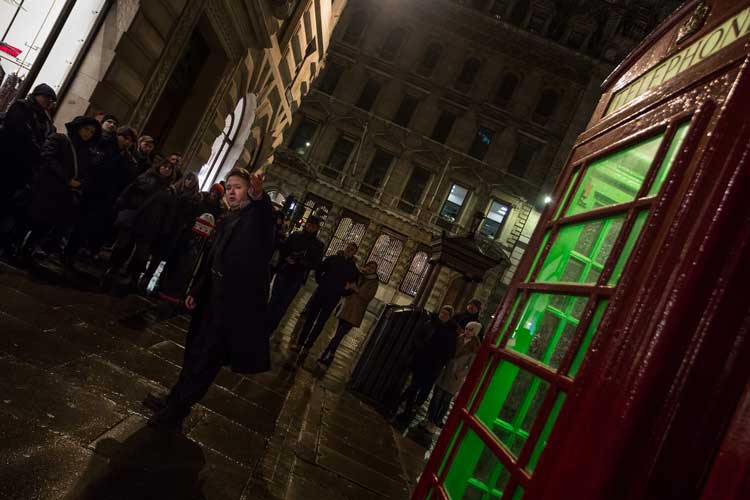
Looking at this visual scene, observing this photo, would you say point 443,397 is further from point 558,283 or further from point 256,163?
point 256,163

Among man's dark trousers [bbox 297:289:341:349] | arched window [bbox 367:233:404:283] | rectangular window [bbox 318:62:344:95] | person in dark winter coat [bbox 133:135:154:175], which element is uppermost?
rectangular window [bbox 318:62:344:95]

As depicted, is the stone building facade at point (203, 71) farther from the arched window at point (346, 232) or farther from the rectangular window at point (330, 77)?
the rectangular window at point (330, 77)

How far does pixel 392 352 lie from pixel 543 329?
4644 mm

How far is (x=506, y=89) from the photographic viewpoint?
28.6 metres

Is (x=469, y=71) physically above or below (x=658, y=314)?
above

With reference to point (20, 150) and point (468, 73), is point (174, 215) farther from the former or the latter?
point (468, 73)

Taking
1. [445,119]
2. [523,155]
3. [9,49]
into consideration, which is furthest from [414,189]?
[9,49]

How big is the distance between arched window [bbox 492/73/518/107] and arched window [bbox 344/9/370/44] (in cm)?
900

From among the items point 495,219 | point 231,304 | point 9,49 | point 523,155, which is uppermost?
point 523,155

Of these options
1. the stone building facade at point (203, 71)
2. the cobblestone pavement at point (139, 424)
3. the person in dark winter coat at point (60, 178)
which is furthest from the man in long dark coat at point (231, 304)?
the stone building facade at point (203, 71)

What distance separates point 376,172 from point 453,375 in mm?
22636

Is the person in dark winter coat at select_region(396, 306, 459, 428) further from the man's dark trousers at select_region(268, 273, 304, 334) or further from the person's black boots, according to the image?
the person's black boots

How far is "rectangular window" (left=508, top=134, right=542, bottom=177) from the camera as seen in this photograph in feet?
92.2

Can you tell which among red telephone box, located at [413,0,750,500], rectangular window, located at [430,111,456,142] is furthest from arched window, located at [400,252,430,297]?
red telephone box, located at [413,0,750,500]
